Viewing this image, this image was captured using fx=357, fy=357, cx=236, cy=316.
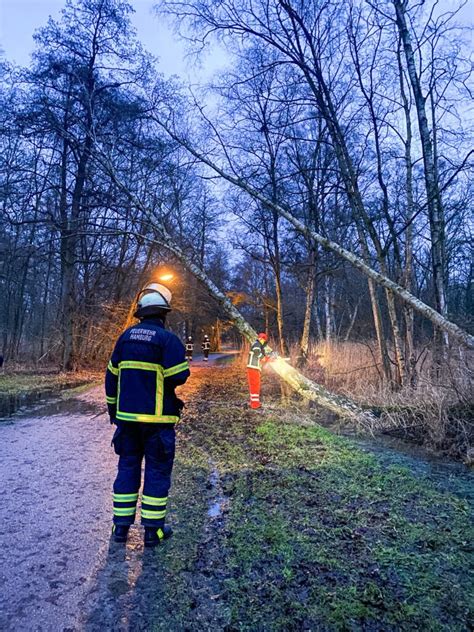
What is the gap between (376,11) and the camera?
7.48 m

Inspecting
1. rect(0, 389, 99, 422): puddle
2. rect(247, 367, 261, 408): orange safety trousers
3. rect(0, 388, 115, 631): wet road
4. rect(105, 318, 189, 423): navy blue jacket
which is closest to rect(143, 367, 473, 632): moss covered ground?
rect(0, 388, 115, 631): wet road

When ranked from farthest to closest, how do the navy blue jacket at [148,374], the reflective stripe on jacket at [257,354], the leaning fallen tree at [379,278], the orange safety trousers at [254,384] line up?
the reflective stripe on jacket at [257,354], the orange safety trousers at [254,384], the leaning fallen tree at [379,278], the navy blue jacket at [148,374]

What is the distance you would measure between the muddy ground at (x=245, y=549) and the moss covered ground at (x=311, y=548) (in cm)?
1

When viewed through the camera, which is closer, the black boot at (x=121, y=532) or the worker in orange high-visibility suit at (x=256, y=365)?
the black boot at (x=121, y=532)

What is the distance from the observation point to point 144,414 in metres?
2.87

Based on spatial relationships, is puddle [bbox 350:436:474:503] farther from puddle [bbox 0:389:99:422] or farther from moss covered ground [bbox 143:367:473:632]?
puddle [bbox 0:389:99:422]

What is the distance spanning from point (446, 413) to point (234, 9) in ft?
29.1

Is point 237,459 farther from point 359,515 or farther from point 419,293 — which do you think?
point 419,293

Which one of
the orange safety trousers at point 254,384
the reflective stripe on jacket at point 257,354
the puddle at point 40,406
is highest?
the reflective stripe on jacket at point 257,354

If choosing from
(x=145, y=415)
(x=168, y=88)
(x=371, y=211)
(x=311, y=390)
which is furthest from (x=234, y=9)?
(x=145, y=415)

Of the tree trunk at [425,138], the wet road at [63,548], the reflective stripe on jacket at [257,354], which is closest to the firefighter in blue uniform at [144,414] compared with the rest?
the wet road at [63,548]

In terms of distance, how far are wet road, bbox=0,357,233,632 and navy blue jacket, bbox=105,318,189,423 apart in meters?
0.94

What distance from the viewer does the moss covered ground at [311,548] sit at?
200cm

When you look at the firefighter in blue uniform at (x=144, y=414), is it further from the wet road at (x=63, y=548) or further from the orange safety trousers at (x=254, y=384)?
the orange safety trousers at (x=254, y=384)
